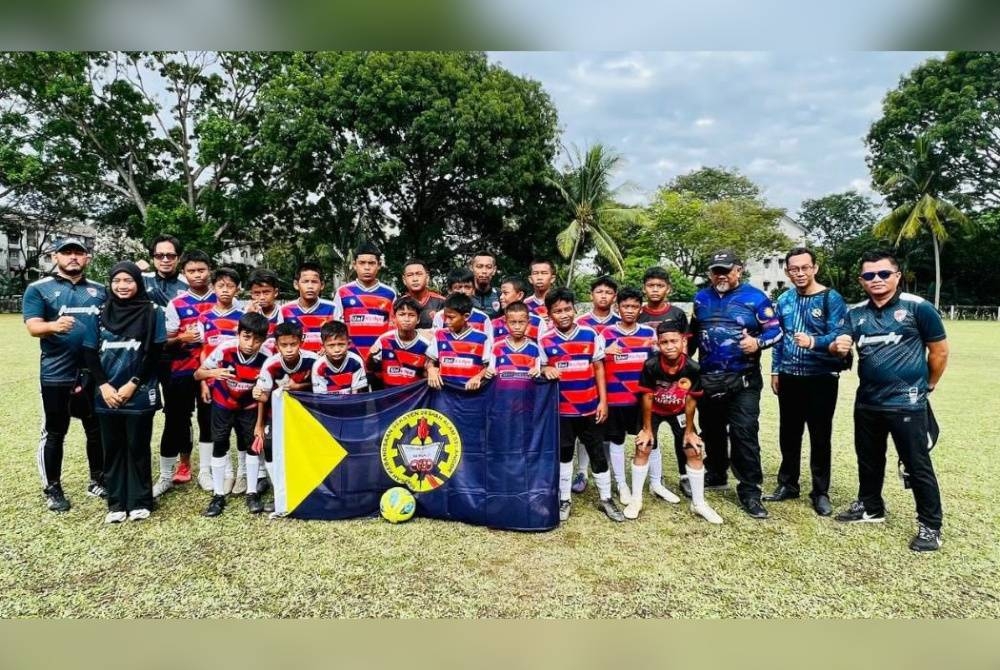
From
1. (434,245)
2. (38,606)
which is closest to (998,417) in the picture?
(38,606)

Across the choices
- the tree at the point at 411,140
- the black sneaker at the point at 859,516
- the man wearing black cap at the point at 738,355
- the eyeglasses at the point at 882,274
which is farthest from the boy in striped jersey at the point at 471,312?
the tree at the point at 411,140

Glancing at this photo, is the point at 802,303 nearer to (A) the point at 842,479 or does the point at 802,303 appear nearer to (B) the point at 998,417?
(A) the point at 842,479

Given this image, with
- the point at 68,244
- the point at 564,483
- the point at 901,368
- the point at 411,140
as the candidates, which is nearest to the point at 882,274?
the point at 901,368

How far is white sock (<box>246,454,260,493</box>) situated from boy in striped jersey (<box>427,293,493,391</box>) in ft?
5.35

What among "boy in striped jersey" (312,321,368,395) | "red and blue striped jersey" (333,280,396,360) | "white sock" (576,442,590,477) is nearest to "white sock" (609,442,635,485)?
"white sock" (576,442,590,477)

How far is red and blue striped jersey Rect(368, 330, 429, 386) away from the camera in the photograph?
480cm

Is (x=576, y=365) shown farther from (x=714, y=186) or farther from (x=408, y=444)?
(x=714, y=186)

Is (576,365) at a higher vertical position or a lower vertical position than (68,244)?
lower

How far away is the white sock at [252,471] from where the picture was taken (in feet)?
14.9

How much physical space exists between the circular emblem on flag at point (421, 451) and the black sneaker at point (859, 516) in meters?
3.11

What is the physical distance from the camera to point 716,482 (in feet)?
16.9

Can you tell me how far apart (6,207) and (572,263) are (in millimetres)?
33815

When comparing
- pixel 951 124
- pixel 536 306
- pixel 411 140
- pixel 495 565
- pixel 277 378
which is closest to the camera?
pixel 495 565

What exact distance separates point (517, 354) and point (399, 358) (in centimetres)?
111
